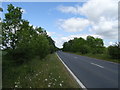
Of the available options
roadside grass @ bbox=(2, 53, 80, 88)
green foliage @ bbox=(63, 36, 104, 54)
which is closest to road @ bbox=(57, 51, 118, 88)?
roadside grass @ bbox=(2, 53, 80, 88)

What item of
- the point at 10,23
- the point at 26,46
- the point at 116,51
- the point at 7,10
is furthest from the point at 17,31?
the point at 116,51

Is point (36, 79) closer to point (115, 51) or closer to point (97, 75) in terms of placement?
point (97, 75)

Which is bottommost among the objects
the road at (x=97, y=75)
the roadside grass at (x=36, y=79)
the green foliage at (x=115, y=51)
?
the road at (x=97, y=75)

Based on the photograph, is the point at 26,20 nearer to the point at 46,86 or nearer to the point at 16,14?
the point at 16,14

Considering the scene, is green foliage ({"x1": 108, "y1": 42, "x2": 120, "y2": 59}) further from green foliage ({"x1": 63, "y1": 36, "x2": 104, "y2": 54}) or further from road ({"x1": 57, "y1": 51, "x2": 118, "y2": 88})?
green foliage ({"x1": 63, "y1": 36, "x2": 104, "y2": 54})

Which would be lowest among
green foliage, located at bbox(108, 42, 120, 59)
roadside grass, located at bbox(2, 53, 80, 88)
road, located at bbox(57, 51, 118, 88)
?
road, located at bbox(57, 51, 118, 88)

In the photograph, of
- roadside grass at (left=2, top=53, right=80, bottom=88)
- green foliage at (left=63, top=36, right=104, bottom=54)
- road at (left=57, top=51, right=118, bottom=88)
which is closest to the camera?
roadside grass at (left=2, top=53, right=80, bottom=88)

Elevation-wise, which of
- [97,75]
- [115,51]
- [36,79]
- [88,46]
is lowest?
[97,75]

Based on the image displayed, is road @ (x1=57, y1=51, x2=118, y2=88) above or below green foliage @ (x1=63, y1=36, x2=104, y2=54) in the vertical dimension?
below

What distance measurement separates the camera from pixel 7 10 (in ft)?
62.9

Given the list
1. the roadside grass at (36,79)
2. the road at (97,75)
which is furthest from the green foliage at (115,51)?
the roadside grass at (36,79)

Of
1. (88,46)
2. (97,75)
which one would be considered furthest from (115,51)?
(88,46)

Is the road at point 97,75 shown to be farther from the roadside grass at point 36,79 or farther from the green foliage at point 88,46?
the green foliage at point 88,46

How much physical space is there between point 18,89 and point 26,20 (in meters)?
15.9
